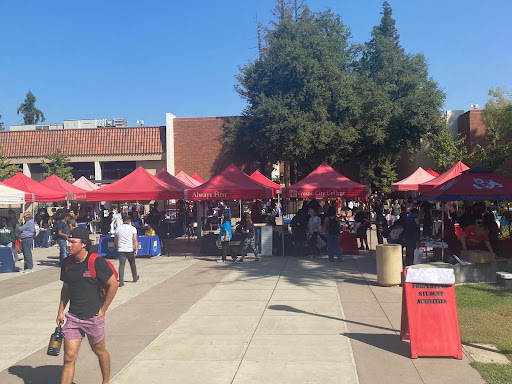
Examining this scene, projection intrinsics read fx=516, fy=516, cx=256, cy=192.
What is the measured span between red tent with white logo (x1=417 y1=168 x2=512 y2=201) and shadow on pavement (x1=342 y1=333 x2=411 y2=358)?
555 centimetres

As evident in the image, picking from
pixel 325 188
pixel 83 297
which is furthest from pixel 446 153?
pixel 83 297

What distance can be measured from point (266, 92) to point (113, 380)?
3162cm

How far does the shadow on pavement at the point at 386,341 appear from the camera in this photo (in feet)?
22.1

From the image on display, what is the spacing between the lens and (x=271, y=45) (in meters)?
35.7

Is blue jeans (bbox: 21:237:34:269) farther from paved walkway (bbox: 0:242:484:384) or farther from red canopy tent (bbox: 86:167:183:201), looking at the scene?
red canopy tent (bbox: 86:167:183:201)

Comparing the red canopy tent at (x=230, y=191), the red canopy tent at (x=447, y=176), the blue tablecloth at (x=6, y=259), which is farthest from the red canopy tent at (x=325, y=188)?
the blue tablecloth at (x=6, y=259)

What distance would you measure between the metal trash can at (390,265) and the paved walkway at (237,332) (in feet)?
0.68

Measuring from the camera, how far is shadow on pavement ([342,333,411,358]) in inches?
265

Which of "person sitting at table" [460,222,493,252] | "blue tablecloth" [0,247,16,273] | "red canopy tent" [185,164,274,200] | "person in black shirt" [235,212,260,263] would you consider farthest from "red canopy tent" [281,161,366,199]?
"blue tablecloth" [0,247,16,273]

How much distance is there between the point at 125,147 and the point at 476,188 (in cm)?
3374

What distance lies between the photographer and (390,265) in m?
11.1

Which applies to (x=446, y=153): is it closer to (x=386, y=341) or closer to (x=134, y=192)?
(x=134, y=192)

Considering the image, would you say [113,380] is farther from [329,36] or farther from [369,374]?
[329,36]

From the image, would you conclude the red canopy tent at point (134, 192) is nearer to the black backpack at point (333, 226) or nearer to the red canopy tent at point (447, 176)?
the black backpack at point (333, 226)
